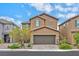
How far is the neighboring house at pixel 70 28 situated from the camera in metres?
10.0

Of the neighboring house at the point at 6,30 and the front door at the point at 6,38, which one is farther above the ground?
the neighboring house at the point at 6,30

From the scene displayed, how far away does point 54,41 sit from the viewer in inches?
396

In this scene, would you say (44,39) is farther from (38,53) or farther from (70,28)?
(70,28)

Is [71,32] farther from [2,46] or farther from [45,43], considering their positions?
[2,46]

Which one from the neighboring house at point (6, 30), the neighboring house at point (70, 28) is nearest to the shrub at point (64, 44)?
the neighboring house at point (70, 28)

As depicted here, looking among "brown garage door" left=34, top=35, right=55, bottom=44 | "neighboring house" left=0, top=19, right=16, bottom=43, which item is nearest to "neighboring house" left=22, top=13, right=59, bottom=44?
"brown garage door" left=34, top=35, right=55, bottom=44

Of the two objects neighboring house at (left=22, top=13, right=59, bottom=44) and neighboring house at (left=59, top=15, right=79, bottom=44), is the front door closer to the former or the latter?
neighboring house at (left=22, top=13, right=59, bottom=44)

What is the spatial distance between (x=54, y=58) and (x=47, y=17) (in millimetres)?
702

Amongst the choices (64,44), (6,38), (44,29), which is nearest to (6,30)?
(6,38)

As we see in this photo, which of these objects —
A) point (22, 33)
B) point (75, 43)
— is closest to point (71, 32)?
point (75, 43)

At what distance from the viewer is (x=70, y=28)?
395 inches

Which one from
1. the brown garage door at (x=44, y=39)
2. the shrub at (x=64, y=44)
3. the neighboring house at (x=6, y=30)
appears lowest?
the shrub at (x=64, y=44)

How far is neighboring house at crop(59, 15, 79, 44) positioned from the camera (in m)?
10.0

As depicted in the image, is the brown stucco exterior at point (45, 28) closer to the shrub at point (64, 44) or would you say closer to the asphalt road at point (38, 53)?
the shrub at point (64, 44)
